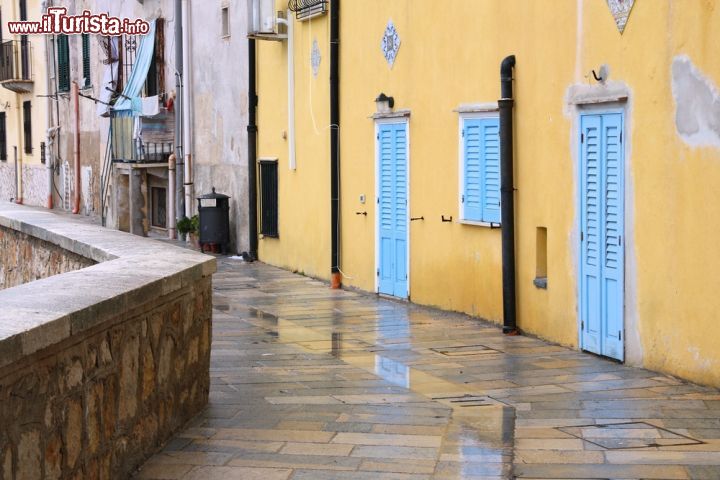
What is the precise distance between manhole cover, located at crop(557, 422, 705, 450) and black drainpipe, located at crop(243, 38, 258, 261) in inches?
503

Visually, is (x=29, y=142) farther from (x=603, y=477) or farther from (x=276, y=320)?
(x=603, y=477)

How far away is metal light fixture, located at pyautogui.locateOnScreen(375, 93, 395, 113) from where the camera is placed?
14719 millimetres

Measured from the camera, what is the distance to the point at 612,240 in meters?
10.3

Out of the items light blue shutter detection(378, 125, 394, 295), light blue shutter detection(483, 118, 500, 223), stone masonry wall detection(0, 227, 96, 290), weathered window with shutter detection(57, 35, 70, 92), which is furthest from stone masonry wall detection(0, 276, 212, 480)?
weathered window with shutter detection(57, 35, 70, 92)

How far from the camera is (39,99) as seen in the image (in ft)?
114

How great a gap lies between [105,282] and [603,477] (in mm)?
2737

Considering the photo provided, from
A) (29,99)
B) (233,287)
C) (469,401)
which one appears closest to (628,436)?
(469,401)

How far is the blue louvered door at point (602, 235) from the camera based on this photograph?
33.1 feet

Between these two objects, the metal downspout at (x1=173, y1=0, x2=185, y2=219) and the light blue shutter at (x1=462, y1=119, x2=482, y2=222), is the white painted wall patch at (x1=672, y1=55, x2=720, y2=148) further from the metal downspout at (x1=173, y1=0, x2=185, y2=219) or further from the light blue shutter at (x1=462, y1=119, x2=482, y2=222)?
the metal downspout at (x1=173, y1=0, x2=185, y2=219)

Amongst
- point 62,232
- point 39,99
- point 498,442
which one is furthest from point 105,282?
point 39,99

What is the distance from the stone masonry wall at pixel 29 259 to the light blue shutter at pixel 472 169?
4.17 metres

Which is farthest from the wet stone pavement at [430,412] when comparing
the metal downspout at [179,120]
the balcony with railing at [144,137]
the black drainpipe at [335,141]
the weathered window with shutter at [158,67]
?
the weathered window with shutter at [158,67]

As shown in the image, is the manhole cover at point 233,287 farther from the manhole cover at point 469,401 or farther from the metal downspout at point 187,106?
the manhole cover at point 469,401

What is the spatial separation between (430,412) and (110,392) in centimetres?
272
